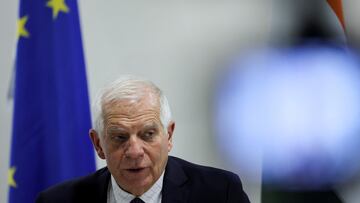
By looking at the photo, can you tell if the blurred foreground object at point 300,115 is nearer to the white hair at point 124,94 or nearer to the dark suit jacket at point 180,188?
the dark suit jacket at point 180,188

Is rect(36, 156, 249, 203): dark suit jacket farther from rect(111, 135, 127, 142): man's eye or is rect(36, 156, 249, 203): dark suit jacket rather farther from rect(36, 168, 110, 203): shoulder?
rect(111, 135, 127, 142): man's eye

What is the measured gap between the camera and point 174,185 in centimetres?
160

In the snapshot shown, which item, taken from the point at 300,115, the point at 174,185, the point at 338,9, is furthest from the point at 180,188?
the point at 338,9

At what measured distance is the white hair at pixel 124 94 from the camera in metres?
1.45

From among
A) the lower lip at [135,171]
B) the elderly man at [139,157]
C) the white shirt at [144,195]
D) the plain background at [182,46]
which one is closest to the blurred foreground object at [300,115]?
the plain background at [182,46]

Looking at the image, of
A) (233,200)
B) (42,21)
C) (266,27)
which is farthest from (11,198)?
(266,27)

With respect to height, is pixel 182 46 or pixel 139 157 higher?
pixel 182 46

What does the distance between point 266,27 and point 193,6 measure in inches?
16.5

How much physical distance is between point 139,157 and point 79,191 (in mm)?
346

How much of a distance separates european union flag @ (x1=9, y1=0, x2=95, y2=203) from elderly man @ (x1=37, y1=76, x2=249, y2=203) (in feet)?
2.06

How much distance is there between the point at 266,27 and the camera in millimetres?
2627

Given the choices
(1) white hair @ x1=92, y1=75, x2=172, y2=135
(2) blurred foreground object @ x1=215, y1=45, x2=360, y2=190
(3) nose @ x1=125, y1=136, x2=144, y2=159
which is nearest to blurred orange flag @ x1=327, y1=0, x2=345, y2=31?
(2) blurred foreground object @ x1=215, y1=45, x2=360, y2=190

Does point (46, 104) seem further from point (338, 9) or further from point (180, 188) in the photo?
point (338, 9)

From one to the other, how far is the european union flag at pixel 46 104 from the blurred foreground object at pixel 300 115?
2.92ft
